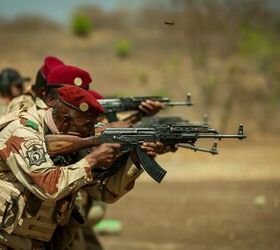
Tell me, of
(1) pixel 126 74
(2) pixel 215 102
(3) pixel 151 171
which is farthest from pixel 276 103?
(3) pixel 151 171

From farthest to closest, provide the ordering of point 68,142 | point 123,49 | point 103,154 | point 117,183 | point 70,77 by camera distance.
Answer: point 123,49, point 70,77, point 117,183, point 68,142, point 103,154

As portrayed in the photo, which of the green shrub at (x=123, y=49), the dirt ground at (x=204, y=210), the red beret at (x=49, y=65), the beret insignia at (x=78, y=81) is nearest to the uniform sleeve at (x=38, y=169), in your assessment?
the beret insignia at (x=78, y=81)

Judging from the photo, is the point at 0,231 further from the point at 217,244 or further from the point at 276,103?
the point at 276,103

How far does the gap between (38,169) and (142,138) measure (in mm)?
754

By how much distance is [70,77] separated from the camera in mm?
6133

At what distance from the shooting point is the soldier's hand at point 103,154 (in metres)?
5.11

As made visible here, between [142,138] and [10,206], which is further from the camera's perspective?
[142,138]

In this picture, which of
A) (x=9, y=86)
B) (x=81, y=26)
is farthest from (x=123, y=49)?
(x=9, y=86)

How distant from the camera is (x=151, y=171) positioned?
536cm

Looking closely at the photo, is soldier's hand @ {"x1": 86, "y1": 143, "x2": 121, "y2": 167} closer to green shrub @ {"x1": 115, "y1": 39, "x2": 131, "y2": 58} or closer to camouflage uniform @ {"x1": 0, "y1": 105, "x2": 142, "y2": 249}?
camouflage uniform @ {"x1": 0, "y1": 105, "x2": 142, "y2": 249}

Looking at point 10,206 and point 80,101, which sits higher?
point 80,101

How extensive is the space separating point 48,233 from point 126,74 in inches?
1222

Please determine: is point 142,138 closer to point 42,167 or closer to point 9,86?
point 42,167

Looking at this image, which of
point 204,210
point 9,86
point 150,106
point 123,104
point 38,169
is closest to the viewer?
point 38,169
